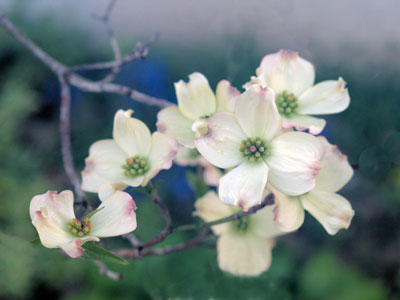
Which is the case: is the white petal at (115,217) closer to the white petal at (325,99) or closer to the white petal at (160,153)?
the white petal at (160,153)

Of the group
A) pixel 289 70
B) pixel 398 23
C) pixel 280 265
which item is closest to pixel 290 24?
pixel 398 23

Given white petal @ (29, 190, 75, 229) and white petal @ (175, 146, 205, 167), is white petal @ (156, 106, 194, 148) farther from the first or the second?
white petal @ (29, 190, 75, 229)

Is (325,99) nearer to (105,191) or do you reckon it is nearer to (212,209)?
(212,209)

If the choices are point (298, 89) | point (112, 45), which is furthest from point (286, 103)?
Result: point (112, 45)

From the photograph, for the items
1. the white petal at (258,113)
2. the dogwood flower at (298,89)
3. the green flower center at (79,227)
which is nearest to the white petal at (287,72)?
the dogwood flower at (298,89)

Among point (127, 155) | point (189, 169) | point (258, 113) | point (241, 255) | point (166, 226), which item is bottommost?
point (189, 169)
